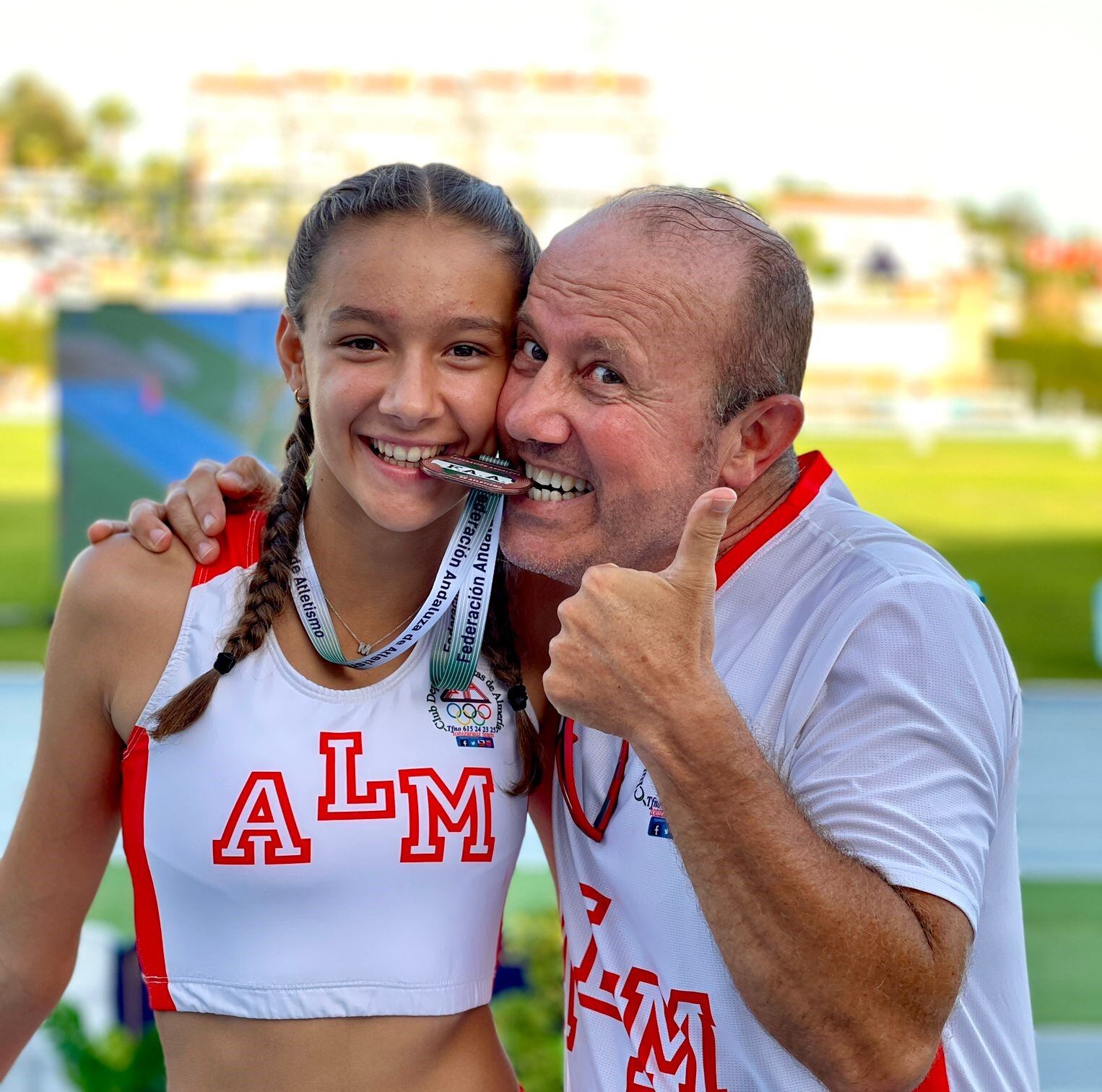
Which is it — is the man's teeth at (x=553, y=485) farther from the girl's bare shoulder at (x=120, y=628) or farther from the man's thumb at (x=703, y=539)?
the girl's bare shoulder at (x=120, y=628)

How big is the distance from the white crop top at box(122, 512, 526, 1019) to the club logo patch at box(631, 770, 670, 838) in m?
0.24

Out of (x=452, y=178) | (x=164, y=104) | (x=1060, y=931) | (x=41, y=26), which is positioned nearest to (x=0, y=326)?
(x=164, y=104)

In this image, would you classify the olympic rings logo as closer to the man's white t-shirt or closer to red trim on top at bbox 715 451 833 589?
the man's white t-shirt

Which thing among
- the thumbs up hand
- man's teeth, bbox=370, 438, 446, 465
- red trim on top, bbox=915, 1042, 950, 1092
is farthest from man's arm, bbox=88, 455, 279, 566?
red trim on top, bbox=915, 1042, 950, 1092

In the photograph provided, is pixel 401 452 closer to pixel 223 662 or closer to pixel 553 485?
pixel 553 485

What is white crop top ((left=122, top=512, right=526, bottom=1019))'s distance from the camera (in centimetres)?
221

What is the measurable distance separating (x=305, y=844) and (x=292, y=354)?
2.65 ft

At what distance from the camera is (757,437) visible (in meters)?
2.34

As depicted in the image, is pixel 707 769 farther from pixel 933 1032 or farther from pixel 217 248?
pixel 217 248

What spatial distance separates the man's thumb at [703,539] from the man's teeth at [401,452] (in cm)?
49

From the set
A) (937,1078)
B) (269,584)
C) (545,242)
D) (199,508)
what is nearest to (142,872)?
(269,584)

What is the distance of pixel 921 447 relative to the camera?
38.8 metres

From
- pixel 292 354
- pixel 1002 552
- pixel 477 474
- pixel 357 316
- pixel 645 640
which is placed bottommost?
pixel 1002 552

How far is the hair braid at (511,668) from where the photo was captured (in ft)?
7.73
